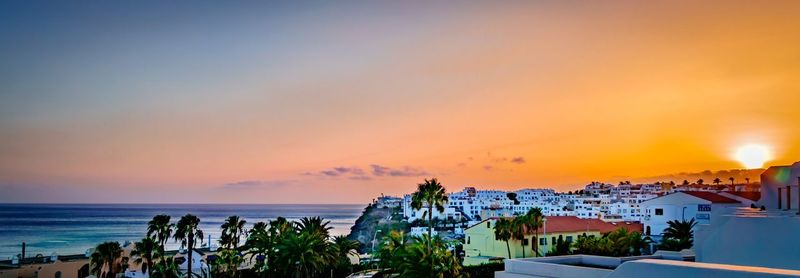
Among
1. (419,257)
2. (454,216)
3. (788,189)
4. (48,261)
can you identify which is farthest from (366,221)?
(788,189)

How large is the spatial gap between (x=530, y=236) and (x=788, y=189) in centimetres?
3686

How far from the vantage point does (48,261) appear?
48344 mm

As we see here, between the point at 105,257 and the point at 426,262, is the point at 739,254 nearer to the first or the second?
the point at 426,262

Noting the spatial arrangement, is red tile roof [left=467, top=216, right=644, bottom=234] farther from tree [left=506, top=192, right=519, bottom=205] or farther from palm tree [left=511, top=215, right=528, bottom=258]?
tree [left=506, top=192, right=519, bottom=205]

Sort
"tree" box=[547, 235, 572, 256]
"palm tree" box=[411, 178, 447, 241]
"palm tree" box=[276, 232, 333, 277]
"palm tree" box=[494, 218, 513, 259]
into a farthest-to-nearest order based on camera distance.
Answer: "palm tree" box=[494, 218, 513, 259] < "tree" box=[547, 235, 572, 256] < "palm tree" box=[411, 178, 447, 241] < "palm tree" box=[276, 232, 333, 277]

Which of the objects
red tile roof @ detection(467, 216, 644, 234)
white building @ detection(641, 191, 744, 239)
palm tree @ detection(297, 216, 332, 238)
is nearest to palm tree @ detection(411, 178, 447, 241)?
palm tree @ detection(297, 216, 332, 238)

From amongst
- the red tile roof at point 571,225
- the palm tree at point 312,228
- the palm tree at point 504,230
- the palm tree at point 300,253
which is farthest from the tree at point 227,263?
the red tile roof at point 571,225

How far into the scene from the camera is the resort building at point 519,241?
58188mm

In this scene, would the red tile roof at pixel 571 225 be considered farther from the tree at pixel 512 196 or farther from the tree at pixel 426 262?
the tree at pixel 512 196

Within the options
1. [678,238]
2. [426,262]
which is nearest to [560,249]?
[678,238]

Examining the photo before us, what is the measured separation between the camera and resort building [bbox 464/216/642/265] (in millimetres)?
58188

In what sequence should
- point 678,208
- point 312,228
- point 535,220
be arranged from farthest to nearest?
point 678,208 → point 535,220 → point 312,228

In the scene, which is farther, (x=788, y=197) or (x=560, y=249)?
(x=560, y=249)

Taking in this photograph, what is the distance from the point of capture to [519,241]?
5797 centimetres
